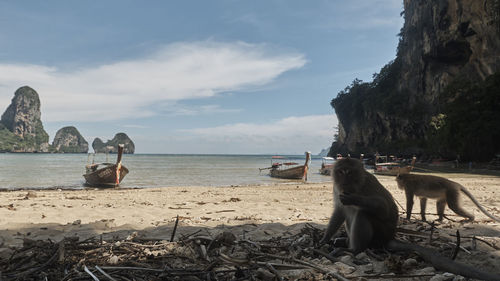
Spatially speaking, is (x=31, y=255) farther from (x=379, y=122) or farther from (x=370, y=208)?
(x=379, y=122)

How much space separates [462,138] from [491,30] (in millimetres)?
16496

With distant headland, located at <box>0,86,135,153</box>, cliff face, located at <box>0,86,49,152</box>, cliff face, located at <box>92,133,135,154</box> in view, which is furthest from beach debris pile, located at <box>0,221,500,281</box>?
cliff face, located at <box>0,86,49,152</box>

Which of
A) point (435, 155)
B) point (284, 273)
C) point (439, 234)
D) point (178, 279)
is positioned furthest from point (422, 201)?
point (435, 155)

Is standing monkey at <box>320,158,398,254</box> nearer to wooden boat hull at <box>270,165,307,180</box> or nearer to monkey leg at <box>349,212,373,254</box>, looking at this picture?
monkey leg at <box>349,212,373,254</box>

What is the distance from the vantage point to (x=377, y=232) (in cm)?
335

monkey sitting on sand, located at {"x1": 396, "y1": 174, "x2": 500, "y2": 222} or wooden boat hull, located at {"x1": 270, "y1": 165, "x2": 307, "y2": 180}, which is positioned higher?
monkey sitting on sand, located at {"x1": 396, "y1": 174, "x2": 500, "y2": 222}

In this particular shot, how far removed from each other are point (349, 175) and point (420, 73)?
6081 centimetres

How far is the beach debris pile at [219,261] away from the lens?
2.58 metres

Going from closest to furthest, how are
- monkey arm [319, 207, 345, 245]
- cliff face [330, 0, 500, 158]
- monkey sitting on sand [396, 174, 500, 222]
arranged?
1. monkey arm [319, 207, 345, 245]
2. monkey sitting on sand [396, 174, 500, 222]
3. cliff face [330, 0, 500, 158]

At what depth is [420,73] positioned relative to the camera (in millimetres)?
55531

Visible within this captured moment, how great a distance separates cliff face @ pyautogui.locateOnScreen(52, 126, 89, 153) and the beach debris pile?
19905 cm

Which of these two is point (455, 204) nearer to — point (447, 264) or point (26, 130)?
point (447, 264)

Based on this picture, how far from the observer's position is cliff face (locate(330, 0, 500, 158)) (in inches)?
1614

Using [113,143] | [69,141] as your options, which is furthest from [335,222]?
[69,141]
